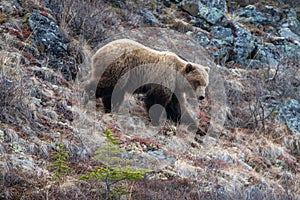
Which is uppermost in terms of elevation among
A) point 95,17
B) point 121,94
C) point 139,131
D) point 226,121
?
point 95,17

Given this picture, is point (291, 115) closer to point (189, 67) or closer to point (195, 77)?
point (195, 77)

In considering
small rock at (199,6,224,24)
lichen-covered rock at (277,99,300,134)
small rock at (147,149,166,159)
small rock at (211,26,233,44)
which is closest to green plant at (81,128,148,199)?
small rock at (147,149,166,159)

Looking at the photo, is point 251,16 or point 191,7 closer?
point 191,7

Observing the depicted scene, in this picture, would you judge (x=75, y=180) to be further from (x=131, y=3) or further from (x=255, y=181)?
(x=131, y=3)

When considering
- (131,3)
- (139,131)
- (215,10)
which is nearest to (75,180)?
(139,131)

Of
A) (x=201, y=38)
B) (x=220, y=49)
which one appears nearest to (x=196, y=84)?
(x=220, y=49)

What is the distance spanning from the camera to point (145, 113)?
824 cm

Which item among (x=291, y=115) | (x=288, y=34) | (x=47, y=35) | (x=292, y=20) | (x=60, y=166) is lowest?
(x=291, y=115)

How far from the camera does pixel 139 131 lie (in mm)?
7184

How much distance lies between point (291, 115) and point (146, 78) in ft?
16.5

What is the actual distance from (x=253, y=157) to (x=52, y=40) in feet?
16.3

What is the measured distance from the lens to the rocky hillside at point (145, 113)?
4691 mm

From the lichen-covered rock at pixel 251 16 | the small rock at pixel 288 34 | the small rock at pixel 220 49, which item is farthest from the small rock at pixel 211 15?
the small rock at pixel 288 34

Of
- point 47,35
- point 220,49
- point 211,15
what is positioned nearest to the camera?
point 47,35
